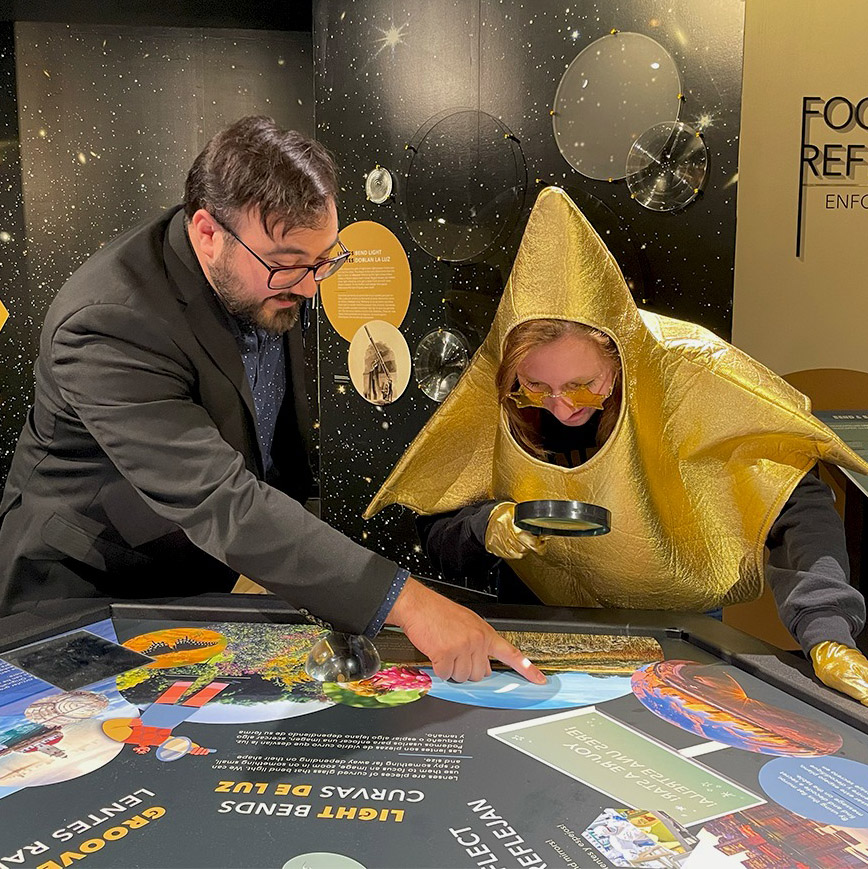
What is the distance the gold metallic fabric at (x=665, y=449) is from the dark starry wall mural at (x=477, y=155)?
106 cm

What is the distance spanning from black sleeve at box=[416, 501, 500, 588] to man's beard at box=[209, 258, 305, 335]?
0.57 m

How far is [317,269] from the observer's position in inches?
69.6

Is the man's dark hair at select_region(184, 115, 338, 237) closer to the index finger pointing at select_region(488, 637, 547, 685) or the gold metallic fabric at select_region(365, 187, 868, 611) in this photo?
the gold metallic fabric at select_region(365, 187, 868, 611)

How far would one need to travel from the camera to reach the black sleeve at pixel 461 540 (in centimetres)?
192

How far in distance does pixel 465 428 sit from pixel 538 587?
1.29 feet

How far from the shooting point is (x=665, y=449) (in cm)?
176

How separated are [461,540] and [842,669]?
0.85 m

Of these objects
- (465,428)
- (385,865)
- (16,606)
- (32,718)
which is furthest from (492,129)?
(385,865)

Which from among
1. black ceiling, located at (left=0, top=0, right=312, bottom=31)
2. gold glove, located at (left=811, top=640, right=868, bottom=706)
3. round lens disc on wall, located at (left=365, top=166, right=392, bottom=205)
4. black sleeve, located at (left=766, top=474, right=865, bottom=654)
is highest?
black ceiling, located at (left=0, top=0, right=312, bottom=31)

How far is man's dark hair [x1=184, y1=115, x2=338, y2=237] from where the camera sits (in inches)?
64.6

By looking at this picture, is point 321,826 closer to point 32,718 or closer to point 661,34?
point 32,718

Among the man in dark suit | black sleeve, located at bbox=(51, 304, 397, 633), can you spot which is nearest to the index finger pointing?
the man in dark suit

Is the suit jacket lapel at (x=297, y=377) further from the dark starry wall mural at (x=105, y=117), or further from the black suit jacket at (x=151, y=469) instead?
the dark starry wall mural at (x=105, y=117)

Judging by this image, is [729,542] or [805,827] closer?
[805,827]
